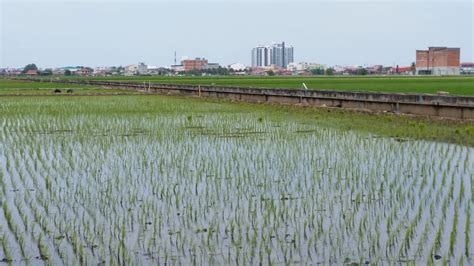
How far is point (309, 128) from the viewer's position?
14.9 m

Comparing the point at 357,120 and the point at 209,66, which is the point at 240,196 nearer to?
the point at 357,120

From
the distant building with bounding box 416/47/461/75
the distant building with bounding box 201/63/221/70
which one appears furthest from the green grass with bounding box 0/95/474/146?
the distant building with bounding box 201/63/221/70

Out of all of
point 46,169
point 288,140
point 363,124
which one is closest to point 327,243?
point 46,169

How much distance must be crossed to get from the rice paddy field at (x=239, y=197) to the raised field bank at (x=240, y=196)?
2 cm

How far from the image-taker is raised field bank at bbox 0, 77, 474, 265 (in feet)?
17.2

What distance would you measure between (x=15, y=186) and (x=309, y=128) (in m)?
7.99

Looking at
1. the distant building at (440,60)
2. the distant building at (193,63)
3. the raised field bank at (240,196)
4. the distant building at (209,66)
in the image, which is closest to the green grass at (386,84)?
the raised field bank at (240,196)

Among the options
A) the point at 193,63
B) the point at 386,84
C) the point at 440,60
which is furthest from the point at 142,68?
the point at 386,84

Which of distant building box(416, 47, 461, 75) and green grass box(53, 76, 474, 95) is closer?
green grass box(53, 76, 474, 95)

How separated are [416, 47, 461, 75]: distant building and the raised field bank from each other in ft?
264

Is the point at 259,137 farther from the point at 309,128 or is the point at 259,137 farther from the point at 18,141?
the point at 18,141

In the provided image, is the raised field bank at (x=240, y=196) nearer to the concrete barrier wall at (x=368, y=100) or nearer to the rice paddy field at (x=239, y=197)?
the rice paddy field at (x=239, y=197)

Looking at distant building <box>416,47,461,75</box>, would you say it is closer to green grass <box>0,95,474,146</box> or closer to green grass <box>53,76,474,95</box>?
green grass <box>53,76,474,95</box>

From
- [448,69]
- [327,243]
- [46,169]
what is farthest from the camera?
[448,69]
